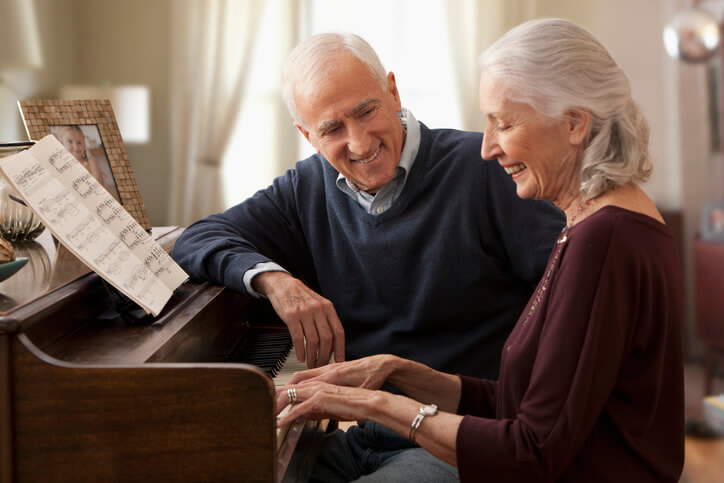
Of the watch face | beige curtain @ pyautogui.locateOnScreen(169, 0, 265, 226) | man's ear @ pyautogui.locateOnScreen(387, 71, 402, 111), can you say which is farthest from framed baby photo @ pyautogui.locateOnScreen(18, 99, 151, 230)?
beige curtain @ pyautogui.locateOnScreen(169, 0, 265, 226)

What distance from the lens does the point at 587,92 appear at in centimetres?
120

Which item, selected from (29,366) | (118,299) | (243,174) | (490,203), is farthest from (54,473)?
(243,174)

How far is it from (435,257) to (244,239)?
51 cm

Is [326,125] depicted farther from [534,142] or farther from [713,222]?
[713,222]

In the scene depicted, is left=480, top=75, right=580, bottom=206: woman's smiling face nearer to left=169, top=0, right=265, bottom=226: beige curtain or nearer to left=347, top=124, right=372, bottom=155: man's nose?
left=347, top=124, right=372, bottom=155: man's nose

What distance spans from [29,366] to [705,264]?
13.8 ft

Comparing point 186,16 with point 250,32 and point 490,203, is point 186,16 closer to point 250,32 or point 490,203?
point 250,32

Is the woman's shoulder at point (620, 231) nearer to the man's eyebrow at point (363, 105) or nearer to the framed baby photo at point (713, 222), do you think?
the man's eyebrow at point (363, 105)

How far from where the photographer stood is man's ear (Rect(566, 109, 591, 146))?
3.96 ft

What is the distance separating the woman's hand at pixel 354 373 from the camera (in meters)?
1.42

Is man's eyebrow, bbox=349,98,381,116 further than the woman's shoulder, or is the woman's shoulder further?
man's eyebrow, bbox=349,98,381,116

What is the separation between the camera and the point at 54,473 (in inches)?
41.3

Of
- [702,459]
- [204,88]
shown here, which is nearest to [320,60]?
[702,459]

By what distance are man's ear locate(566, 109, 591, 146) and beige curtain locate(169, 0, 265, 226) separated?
3.75 metres
